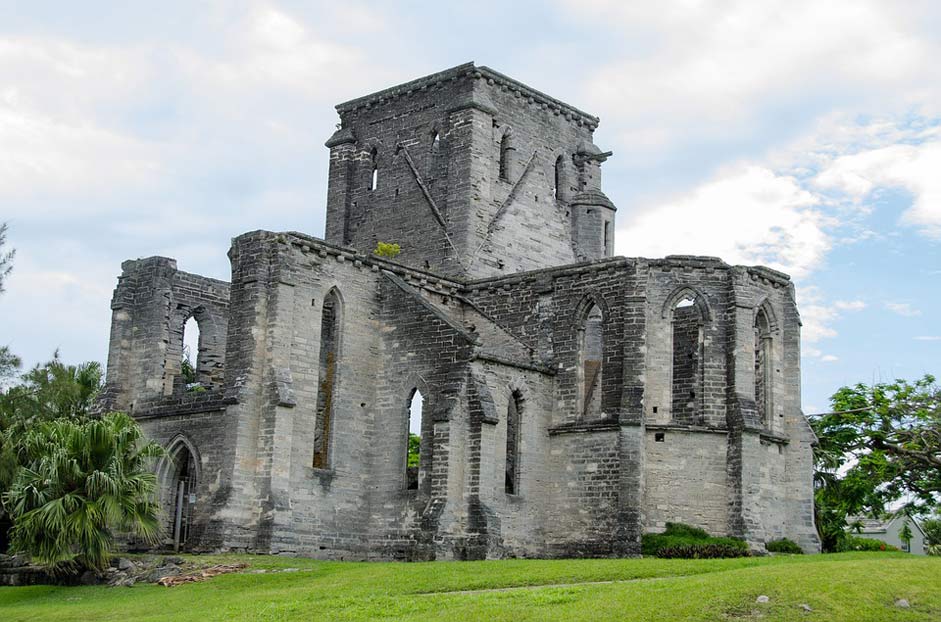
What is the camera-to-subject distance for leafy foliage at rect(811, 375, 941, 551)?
129ft

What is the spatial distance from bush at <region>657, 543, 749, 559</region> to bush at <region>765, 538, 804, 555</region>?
2054 millimetres

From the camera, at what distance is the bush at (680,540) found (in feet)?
106

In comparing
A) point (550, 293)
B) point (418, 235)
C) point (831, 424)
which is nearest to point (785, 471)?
point (831, 424)

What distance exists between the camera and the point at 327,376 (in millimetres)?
35344

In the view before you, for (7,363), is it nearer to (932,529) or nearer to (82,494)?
(82,494)

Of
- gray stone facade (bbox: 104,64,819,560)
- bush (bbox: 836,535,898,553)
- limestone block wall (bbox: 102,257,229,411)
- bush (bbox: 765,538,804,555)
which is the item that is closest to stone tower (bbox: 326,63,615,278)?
gray stone facade (bbox: 104,64,819,560)

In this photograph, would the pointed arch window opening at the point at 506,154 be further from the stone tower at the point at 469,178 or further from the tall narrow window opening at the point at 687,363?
the tall narrow window opening at the point at 687,363

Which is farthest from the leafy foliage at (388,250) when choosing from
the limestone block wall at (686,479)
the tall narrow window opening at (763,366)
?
the tall narrow window opening at (763,366)

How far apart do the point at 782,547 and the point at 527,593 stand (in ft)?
46.6

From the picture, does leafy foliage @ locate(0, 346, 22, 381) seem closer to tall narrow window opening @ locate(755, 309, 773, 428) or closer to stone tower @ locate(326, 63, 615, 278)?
stone tower @ locate(326, 63, 615, 278)

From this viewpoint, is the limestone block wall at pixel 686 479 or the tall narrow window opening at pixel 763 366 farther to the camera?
the tall narrow window opening at pixel 763 366

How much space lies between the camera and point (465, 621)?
19719 mm

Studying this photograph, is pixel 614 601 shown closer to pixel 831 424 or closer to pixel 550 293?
pixel 550 293

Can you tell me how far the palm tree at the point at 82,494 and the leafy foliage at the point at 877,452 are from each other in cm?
2107
